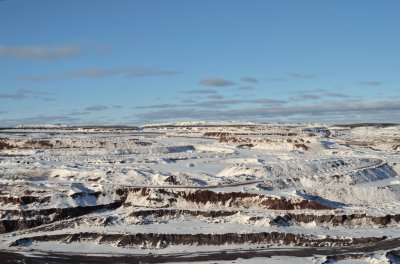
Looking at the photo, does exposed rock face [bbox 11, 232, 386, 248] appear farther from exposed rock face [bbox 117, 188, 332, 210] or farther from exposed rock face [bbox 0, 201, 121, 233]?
exposed rock face [bbox 117, 188, 332, 210]

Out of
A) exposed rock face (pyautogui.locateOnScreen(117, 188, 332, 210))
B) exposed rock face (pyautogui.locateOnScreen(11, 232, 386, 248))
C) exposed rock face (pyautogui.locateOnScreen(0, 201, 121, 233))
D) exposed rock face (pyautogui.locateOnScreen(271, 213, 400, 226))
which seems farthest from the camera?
exposed rock face (pyautogui.locateOnScreen(117, 188, 332, 210))

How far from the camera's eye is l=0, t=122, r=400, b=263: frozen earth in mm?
43781

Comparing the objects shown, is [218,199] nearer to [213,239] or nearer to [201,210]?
[201,210]

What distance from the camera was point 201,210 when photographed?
5238 cm

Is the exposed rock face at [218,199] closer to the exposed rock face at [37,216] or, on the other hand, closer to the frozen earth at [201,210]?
the frozen earth at [201,210]

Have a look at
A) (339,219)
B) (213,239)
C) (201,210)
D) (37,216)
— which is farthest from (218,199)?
(37,216)

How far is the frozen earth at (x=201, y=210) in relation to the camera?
4378cm

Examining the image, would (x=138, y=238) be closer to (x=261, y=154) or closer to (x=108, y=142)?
(x=261, y=154)

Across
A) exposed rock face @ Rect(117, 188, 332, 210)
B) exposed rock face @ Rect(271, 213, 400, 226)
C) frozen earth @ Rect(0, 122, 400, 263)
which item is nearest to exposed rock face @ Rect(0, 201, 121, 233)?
frozen earth @ Rect(0, 122, 400, 263)

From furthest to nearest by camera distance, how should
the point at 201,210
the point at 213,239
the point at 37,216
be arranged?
the point at 201,210 < the point at 37,216 < the point at 213,239

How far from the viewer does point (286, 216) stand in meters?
50.2

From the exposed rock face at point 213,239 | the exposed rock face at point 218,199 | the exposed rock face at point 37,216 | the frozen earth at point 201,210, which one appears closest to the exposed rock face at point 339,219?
the frozen earth at point 201,210

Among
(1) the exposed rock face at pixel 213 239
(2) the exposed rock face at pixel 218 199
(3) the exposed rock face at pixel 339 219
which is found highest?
(2) the exposed rock face at pixel 218 199

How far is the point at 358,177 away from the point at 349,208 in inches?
442
